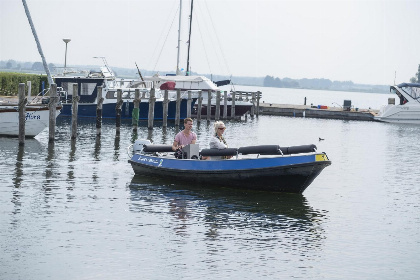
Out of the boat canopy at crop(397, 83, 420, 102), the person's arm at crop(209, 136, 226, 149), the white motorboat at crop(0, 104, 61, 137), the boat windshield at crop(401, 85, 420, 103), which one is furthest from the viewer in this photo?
the boat windshield at crop(401, 85, 420, 103)

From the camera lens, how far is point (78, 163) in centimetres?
2858

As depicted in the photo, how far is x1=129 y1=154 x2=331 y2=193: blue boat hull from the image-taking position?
21328mm

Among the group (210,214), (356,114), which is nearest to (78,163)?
(210,214)

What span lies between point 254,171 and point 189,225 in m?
4.36

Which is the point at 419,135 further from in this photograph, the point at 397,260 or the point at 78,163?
the point at 397,260

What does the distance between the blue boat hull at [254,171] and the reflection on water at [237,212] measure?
28 cm

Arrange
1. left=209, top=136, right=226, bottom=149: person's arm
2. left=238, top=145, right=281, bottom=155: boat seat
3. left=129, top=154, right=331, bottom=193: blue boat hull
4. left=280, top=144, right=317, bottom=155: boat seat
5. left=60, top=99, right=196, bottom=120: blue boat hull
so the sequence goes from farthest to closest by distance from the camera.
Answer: left=60, top=99, right=196, bottom=120: blue boat hull < left=209, top=136, right=226, bottom=149: person's arm < left=280, top=144, right=317, bottom=155: boat seat < left=238, top=145, right=281, bottom=155: boat seat < left=129, top=154, right=331, bottom=193: blue boat hull

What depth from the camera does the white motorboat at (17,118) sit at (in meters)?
→ 34.2

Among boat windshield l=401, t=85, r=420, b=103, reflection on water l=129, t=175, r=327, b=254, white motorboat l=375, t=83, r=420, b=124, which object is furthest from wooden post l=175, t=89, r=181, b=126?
boat windshield l=401, t=85, r=420, b=103

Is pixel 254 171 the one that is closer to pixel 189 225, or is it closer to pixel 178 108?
pixel 189 225

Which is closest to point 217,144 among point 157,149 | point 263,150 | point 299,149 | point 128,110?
point 263,150

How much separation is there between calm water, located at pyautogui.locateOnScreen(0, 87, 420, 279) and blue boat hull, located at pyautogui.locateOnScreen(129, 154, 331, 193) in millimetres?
303

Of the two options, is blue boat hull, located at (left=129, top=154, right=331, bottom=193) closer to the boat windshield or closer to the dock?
the boat windshield

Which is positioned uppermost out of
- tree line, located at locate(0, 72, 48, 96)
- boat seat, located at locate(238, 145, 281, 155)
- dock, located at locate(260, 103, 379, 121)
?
tree line, located at locate(0, 72, 48, 96)
